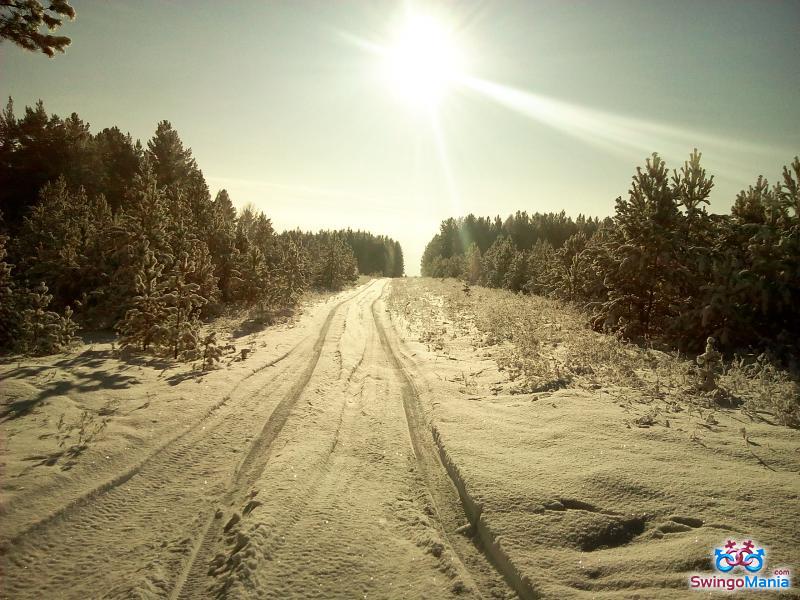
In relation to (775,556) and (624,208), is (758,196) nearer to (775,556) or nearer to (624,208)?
(624,208)

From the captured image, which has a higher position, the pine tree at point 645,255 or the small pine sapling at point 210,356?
the pine tree at point 645,255

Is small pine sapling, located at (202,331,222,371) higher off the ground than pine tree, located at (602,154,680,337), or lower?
lower

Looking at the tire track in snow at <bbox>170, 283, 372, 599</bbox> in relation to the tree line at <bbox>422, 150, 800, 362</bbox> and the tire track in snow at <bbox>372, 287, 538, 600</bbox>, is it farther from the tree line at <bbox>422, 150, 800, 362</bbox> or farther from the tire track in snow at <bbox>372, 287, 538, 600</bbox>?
the tree line at <bbox>422, 150, 800, 362</bbox>

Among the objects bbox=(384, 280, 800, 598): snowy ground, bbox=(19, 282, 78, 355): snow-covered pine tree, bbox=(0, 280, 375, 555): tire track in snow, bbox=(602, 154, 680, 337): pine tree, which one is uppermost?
bbox=(602, 154, 680, 337): pine tree

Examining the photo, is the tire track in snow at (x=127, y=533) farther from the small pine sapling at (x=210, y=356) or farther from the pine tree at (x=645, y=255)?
the pine tree at (x=645, y=255)

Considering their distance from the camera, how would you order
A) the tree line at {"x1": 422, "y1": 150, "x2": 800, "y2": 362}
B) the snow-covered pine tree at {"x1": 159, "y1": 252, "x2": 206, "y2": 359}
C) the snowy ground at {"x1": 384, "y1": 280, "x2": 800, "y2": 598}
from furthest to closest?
the snow-covered pine tree at {"x1": 159, "y1": 252, "x2": 206, "y2": 359}
the tree line at {"x1": 422, "y1": 150, "x2": 800, "y2": 362}
the snowy ground at {"x1": 384, "y1": 280, "x2": 800, "y2": 598}

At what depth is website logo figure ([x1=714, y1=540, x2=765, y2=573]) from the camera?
2.79m

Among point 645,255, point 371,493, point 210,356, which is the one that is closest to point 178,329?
point 210,356

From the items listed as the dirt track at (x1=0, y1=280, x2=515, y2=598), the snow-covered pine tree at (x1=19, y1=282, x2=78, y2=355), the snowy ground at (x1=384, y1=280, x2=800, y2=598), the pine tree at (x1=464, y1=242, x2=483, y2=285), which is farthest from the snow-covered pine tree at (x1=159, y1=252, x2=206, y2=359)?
the pine tree at (x1=464, y1=242, x2=483, y2=285)

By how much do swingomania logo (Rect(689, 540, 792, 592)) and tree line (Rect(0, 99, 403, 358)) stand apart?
10.5 metres

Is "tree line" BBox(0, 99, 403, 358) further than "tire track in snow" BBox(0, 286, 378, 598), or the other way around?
"tree line" BBox(0, 99, 403, 358)

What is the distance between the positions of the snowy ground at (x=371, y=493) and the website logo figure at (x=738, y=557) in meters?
0.11

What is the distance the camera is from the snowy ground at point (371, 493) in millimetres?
3010

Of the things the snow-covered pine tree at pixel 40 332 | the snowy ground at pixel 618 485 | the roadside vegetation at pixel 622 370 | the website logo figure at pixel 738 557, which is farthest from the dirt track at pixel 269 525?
the snow-covered pine tree at pixel 40 332
